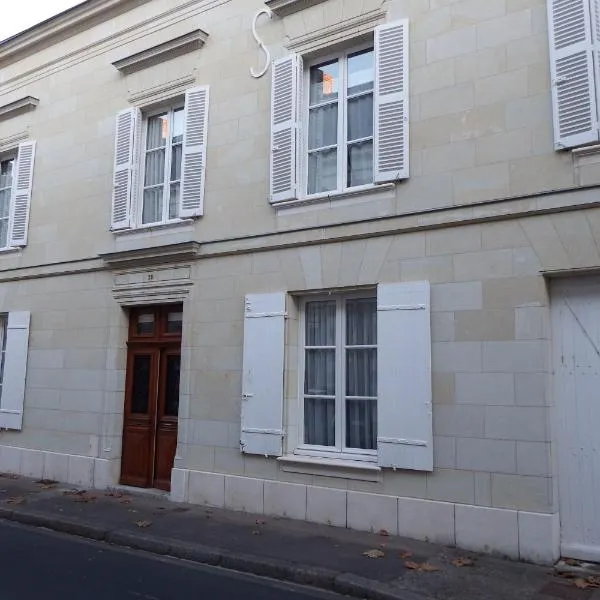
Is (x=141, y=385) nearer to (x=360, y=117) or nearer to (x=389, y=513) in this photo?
(x=389, y=513)

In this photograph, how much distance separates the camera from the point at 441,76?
6863 millimetres

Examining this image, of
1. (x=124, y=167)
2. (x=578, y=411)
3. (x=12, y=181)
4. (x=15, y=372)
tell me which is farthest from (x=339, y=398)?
(x=12, y=181)

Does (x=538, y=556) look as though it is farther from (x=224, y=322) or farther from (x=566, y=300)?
(x=224, y=322)

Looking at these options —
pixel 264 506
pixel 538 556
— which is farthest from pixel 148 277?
pixel 538 556

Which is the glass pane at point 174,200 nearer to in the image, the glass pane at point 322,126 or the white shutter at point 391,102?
the glass pane at point 322,126

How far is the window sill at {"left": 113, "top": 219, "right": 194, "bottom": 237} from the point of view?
872cm

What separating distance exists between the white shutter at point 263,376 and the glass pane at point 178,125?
290cm

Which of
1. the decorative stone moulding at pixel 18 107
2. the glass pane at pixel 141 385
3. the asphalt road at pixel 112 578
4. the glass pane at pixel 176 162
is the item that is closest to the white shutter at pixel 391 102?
the glass pane at pixel 176 162

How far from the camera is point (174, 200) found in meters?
9.09

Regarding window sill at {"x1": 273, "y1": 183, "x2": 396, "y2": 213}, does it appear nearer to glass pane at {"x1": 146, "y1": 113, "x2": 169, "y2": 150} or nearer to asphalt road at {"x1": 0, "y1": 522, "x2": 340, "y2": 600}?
glass pane at {"x1": 146, "y1": 113, "x2": 169, "y2": 150}

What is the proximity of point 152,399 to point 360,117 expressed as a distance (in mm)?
4730

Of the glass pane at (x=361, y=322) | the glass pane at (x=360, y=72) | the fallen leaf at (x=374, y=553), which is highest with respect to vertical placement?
the glass pane at (x=360, y=72)

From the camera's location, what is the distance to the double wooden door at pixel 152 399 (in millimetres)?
8819

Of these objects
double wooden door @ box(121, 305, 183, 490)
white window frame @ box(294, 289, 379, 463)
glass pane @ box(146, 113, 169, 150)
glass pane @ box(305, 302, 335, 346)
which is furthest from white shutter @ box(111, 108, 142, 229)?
white window frame @ box(294, 289, 379, 463)
